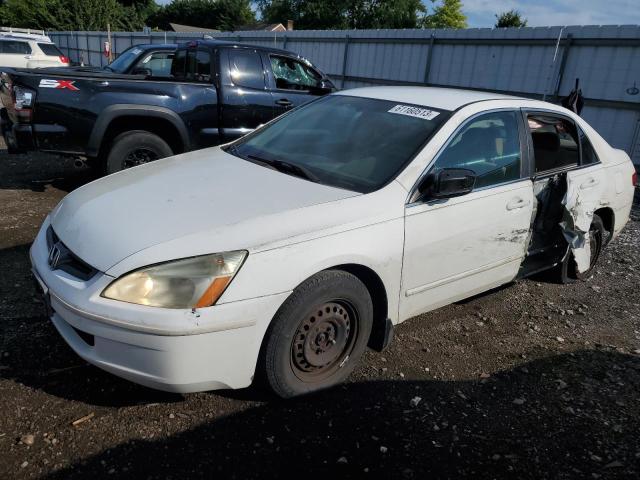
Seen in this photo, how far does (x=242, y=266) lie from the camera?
2.30 m

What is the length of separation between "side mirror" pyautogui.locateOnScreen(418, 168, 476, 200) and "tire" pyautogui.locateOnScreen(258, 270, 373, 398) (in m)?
0.69

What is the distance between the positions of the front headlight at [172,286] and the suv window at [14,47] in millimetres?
18224

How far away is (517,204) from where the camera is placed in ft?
11.5

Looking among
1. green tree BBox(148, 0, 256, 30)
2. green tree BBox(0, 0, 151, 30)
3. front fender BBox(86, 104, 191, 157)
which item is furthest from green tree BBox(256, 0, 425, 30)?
front fender BBox(86, 104, 191, 157)

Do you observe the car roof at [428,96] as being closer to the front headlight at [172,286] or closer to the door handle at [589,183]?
the door handle at [589,183]

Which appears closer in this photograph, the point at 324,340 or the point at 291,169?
the point at 324,340

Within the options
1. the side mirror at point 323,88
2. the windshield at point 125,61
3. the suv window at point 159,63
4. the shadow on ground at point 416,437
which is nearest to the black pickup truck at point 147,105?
the side mirror at point 323,88

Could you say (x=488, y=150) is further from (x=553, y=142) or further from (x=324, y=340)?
(x=324, y=340)

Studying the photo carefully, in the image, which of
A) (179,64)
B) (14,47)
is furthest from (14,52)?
(179,64)

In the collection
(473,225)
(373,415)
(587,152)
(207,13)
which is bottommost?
(373,415)

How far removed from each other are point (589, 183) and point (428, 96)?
5.43ft

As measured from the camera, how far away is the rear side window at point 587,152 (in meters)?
4.26

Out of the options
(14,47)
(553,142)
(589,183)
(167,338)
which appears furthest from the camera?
(14,47)

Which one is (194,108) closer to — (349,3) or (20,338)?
(20,338)
